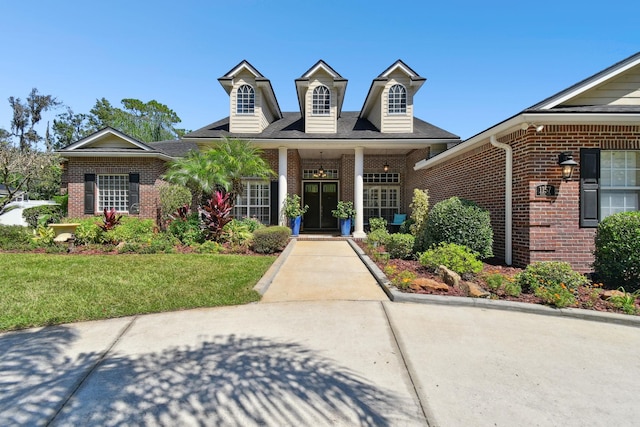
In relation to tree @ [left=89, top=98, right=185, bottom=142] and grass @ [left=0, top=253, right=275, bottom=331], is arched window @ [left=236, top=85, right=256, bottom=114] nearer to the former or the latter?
grass @ [left=0, top=253, right=275, bottom=331]

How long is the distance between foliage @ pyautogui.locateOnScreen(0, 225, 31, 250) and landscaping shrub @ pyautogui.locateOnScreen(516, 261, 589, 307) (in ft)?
40.2

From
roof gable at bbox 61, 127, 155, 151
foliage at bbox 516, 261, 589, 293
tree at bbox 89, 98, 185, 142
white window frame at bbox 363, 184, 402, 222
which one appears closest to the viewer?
foliage at bbox 516, 261, 589, 293

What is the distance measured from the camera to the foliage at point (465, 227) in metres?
6.73

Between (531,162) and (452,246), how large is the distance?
242cm

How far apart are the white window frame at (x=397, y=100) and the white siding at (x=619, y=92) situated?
6.62m

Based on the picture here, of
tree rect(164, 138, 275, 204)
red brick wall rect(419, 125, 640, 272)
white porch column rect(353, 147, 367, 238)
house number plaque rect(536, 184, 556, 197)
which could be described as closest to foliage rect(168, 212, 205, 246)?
tree rect(164, 138, 275, 204)

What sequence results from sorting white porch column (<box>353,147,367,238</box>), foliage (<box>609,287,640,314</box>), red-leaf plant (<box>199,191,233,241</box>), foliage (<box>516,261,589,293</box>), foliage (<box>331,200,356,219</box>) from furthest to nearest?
1. foliage (<box>331,200,356,219</box>)
2. white porch column (<box>353,147,367,238</box>)
3. red-leaf plant (<box>199,191,233,241</box>)
4. foliage (<box>516,261,589,293</box>)
5. foliage (<box>609,287,640,314</box>)

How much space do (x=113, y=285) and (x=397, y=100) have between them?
37.9ft

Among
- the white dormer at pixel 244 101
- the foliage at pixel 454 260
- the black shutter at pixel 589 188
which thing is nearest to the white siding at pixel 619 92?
the black shutter at pixel 589 188

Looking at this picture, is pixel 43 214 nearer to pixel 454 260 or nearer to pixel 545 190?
pixel 454 260

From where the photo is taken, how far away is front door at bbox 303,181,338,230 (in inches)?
587

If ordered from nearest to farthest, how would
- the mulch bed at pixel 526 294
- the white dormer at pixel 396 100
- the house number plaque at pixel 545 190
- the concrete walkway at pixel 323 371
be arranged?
the concrete walkway at pixel 323 371
the mulch bed at pixel 526 294
the house number plaque at pixel 545 190
the white dormer at pixel 396 100

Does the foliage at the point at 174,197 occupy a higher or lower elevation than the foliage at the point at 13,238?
higher

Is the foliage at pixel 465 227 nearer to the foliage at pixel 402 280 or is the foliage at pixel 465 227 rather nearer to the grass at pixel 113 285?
the foliage at pixel 402 280
